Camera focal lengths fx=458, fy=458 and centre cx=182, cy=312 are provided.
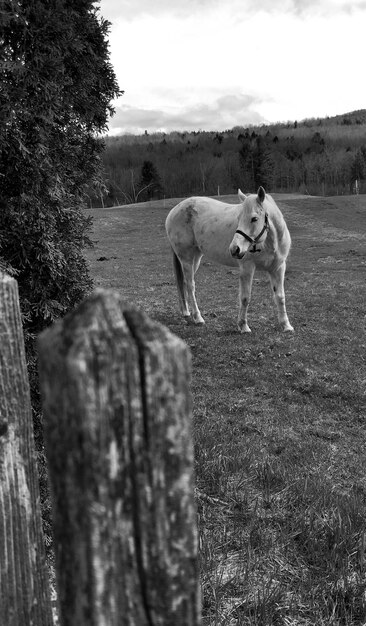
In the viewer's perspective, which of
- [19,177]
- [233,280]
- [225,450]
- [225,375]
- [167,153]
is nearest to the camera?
[19,177]

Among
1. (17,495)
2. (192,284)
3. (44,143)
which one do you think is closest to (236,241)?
(192,284)

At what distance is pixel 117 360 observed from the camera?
679mm

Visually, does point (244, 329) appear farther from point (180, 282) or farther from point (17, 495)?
point (17, 495)

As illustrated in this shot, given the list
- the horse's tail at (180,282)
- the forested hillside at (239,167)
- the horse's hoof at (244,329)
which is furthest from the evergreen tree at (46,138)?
the forested hillside at (239,167)

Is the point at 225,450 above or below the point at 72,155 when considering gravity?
below

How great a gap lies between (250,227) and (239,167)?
10914cm

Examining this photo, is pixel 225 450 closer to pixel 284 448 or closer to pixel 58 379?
pixel 284 448

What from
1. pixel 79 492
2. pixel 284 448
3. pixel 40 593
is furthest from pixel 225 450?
pixel 79 492

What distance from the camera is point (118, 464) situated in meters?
0.69

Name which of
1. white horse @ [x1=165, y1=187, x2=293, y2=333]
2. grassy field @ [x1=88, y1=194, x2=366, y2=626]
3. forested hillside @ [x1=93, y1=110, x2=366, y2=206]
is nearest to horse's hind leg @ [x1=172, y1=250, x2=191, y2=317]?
white horse @ [x1=165, y1=187, x2=293, y2=333]

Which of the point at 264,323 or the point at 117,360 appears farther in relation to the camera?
the point at 264,323

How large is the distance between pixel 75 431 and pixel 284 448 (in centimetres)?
471

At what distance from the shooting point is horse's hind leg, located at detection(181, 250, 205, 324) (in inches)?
404

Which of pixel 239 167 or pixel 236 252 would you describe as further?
pixel 239 167
